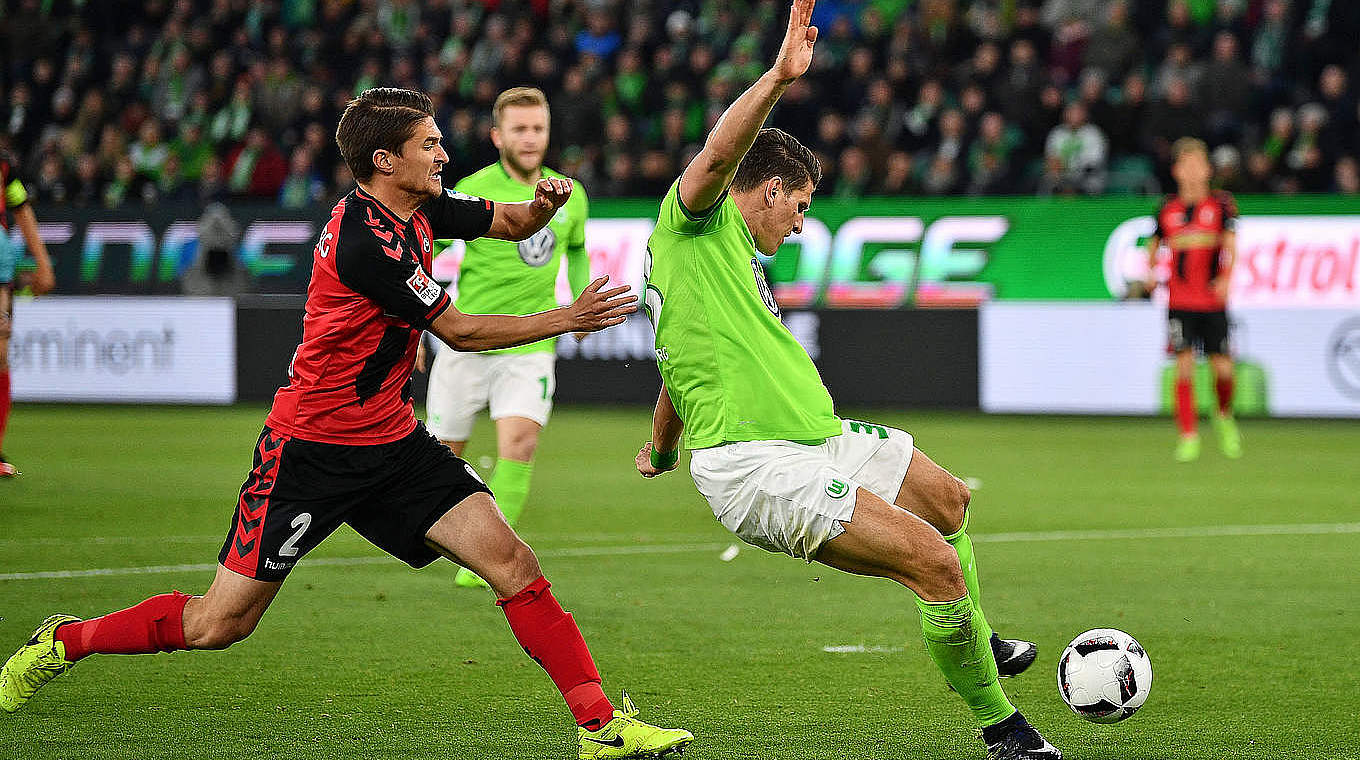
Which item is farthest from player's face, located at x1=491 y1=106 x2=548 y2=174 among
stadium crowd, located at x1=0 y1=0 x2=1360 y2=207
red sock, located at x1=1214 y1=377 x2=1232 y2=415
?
stadium crowd, located at x1=0 y1=0 x2=1360 y2=207

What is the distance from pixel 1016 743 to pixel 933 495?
0.91 metres

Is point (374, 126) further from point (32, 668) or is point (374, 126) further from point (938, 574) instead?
point (938, 574)

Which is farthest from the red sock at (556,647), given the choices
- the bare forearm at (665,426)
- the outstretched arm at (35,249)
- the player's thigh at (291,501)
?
the outstretched arm at (35,249)

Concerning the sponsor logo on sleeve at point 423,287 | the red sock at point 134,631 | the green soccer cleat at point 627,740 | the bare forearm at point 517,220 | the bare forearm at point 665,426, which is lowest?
the green soccer cleat at point 627,740

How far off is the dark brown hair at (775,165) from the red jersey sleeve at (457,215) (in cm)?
78

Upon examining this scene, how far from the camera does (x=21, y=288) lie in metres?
19.5

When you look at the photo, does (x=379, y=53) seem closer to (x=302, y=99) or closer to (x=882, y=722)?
(x=302, y=99)

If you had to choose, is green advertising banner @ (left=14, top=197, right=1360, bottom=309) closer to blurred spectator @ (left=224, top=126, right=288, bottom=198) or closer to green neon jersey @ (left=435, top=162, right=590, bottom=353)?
blurred spectator @ (left=224, top=126, right=288, bottom=198)

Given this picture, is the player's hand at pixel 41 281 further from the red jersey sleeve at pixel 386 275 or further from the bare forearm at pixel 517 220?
the red jersey sleeve at pixel 386 275

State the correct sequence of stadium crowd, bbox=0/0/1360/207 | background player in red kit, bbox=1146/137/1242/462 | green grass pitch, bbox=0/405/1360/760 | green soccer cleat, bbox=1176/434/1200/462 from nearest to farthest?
1. green grass pitch, bbox=0/405/1360/760
2. green soccer cleat, bbox=1176/434/1200/462
3. background player in red kit, bbox=1146/137/1242/462
4. stadium crowd, bbox=0/0/1360/207

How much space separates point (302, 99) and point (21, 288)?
186 inches

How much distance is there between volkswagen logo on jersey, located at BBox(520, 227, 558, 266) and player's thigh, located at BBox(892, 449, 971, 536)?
3.28m

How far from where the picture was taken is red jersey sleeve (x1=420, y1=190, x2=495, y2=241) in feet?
17.4

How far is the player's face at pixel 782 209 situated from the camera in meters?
5.16
